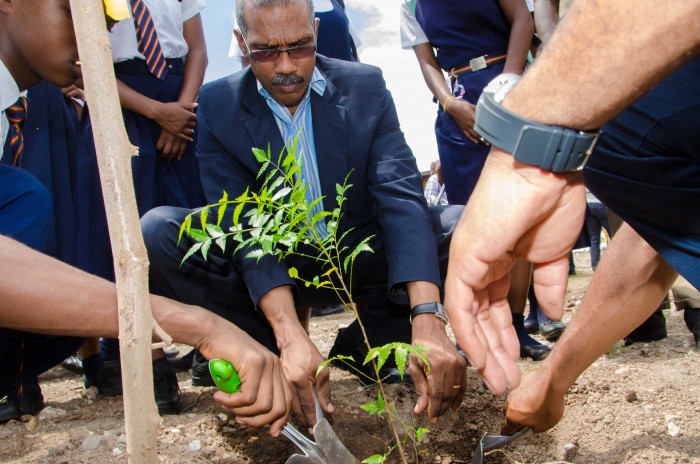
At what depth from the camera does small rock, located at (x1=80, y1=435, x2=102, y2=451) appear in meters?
2.10

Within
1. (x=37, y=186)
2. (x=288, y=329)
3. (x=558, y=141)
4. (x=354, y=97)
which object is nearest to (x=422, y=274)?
(x=288, y=329)

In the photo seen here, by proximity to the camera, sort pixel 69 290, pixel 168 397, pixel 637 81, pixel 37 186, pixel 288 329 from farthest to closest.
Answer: pixel 168 397
pixel 37 186
pixel 288 329
pixel 69 290
pixel 637 81

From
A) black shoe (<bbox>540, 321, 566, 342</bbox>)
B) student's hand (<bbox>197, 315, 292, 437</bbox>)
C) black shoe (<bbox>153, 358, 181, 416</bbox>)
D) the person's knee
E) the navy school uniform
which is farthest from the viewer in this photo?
black shoe (<bbox>540, 321, 566, 342</bbox>)

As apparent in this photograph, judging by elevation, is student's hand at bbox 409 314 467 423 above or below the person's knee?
below

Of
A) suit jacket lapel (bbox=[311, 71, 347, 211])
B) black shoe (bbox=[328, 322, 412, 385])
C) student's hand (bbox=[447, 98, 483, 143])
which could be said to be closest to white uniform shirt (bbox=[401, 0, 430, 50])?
student's hand (bbox=[447, 98, 483, 143])

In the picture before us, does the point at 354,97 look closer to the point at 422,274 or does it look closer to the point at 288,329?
the point at 422,274

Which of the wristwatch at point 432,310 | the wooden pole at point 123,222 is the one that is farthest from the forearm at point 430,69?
the wooden pole at point 123,222

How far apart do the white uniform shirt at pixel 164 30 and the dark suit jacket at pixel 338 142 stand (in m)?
0.57

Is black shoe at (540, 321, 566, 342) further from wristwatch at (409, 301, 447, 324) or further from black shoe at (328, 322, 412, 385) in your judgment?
wristwatch at (409, 301, 447, 324)

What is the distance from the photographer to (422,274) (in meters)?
2.37

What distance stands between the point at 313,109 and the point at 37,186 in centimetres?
118

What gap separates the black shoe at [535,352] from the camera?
2953mm

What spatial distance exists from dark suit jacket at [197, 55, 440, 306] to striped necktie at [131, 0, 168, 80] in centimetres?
49

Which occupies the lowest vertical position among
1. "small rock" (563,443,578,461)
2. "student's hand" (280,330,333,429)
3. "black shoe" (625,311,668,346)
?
"black shoe" (625,311,668,346)
